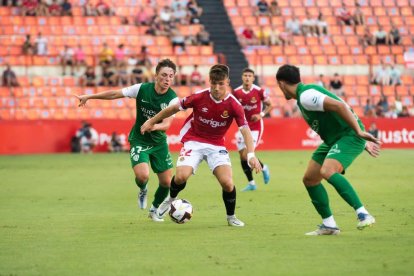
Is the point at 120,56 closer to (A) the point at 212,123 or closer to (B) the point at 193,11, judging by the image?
(B) the point at 193,11

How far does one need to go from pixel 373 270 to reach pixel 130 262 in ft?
7.85

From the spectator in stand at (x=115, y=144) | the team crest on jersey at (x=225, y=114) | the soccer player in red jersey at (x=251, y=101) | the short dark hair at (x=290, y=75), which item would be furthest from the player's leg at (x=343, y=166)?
the spectator in stand at (x=115, y=144)

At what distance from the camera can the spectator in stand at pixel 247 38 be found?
41.5 metres

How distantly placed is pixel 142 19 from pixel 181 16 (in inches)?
67.4

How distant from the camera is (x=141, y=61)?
38.2 metres

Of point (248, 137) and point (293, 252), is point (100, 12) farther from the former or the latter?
point (293, 252)

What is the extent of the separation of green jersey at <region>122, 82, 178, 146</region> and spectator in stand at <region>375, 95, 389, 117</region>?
25.8m

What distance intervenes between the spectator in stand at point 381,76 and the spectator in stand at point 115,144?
12.2 meters

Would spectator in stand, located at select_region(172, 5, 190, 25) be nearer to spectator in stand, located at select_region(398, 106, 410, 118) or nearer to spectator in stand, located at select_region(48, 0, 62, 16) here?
spectator in stand, located at select_region(48, 0, 62, 16)

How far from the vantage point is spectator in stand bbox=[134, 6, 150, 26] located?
41.1 m

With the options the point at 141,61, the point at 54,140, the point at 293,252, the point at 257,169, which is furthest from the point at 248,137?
the point at 141,61

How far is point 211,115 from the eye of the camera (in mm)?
12930

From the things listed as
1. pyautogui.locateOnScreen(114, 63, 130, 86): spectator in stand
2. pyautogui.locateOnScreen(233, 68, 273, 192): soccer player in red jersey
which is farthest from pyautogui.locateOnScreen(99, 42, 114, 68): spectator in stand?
pyautogui.locateOnScreen(233, 68, 273, 192): soccer player in red jersey

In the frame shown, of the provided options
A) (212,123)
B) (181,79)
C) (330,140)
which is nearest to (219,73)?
(212,123)
